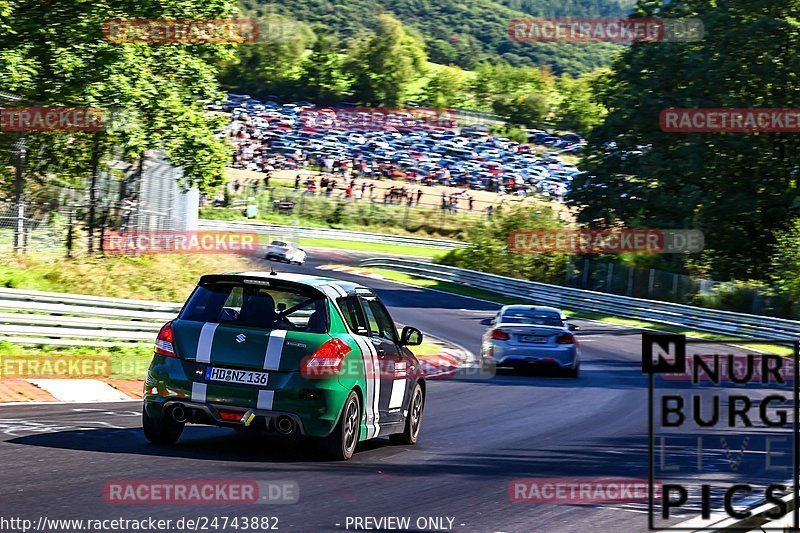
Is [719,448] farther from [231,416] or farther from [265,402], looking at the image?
[231,416]

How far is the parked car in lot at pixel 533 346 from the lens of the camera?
20.7 meters

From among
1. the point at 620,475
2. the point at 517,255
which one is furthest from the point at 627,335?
the point at 620,475

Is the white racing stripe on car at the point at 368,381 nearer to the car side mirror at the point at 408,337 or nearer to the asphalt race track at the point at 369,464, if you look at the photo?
the asphalt race track at the point at 369,464

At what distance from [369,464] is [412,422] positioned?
1661 millimetres

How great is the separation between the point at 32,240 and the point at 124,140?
3.46 meters

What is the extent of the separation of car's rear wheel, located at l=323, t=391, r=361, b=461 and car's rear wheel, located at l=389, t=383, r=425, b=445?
150cm

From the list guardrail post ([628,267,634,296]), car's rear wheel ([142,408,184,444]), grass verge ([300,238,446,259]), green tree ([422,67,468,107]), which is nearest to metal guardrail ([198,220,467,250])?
grass verge ([300,238,446,259])

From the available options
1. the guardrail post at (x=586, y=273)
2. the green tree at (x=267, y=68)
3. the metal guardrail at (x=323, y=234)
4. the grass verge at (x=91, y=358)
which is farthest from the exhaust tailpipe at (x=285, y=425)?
the green tree at (x=267, y=68)

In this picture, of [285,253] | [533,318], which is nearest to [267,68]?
[285,253]

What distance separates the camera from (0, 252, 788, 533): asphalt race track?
7375mm

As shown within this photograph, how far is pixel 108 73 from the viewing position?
2412 centimetres

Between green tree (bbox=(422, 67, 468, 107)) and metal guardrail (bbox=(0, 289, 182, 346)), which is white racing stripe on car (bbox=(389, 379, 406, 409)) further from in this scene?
green tree (bbox=(422, 67, 468, 107))

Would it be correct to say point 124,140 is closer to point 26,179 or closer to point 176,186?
point 26,179

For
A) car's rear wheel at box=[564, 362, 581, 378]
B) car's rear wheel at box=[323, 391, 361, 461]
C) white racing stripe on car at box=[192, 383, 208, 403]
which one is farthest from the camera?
car's rear wheel at box=[564, 362, 581, 378]
